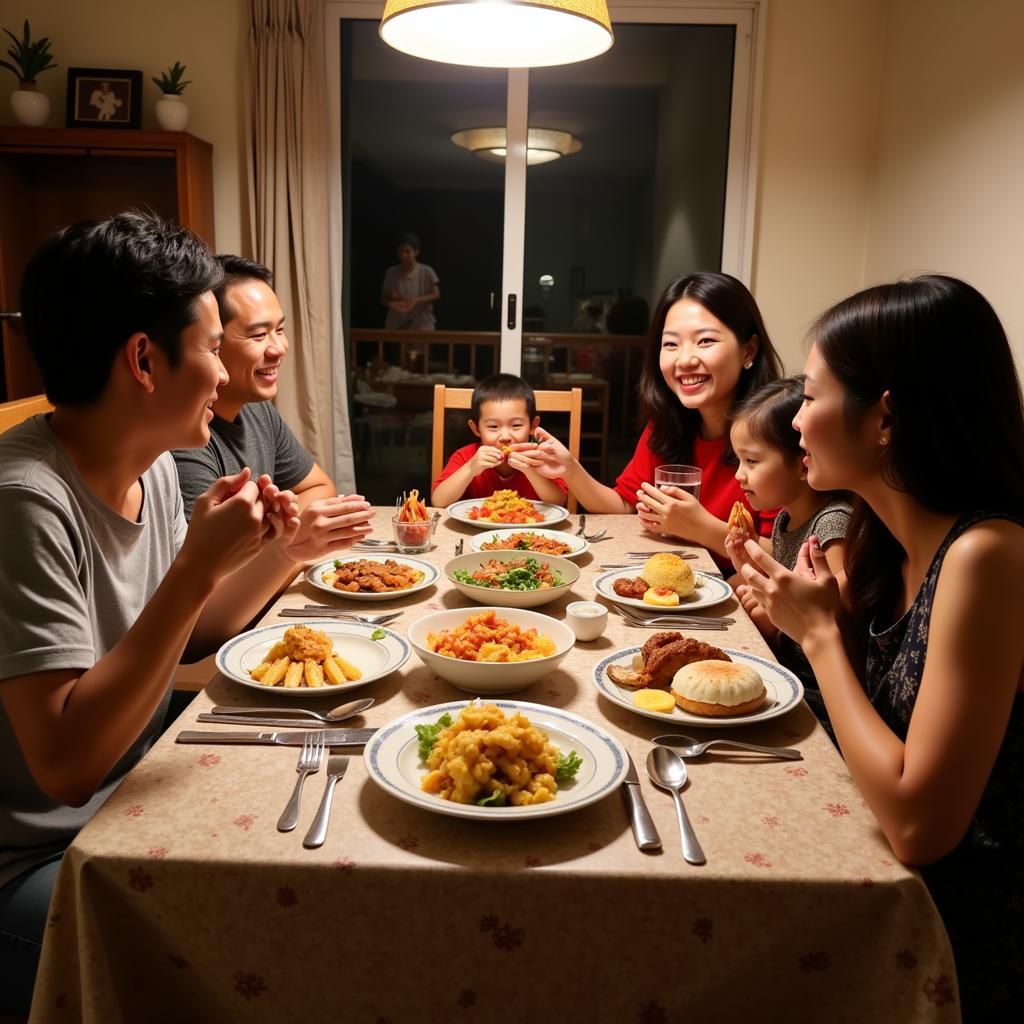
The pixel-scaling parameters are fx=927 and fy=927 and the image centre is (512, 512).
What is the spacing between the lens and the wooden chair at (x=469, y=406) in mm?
3174

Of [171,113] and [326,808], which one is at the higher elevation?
[171,113]

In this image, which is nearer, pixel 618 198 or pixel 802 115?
pixel 802 115

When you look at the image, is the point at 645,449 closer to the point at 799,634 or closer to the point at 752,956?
the point at 799,634

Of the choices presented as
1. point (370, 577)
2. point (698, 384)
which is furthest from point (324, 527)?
point (698, 384)

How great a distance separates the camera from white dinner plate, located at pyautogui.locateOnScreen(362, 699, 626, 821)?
999 millimetres

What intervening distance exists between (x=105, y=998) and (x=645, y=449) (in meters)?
2.19

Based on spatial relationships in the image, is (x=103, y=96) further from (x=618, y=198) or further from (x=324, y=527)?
(x=324, y=527)

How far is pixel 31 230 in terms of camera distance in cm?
441

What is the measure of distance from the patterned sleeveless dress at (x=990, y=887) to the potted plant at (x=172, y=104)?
3822mm

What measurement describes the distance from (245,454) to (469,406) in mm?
1013

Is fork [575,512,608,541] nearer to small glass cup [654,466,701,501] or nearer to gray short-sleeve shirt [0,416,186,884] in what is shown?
small glass cup [654,466,701,501]

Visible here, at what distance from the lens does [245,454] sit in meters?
2.40

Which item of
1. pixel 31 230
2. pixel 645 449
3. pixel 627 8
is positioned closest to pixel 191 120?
pixel 31 230

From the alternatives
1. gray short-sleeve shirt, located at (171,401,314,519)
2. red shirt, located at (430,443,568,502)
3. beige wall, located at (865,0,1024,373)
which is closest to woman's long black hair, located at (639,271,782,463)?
red shirt, located at (430,443,568,502)
